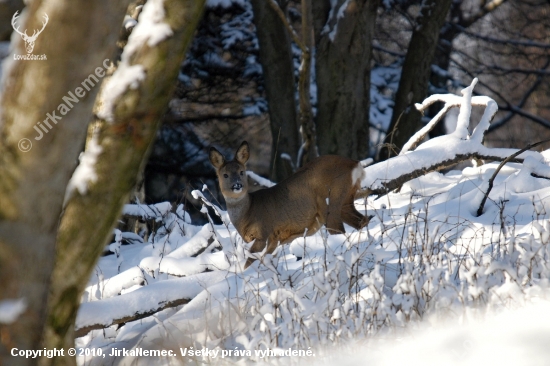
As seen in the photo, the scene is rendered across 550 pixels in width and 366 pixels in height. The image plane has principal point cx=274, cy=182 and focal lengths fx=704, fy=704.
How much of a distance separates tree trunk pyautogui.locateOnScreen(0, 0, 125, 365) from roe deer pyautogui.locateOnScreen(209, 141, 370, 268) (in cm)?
384

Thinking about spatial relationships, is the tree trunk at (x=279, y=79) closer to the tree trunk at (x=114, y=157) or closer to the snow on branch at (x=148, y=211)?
the snow on branch at (x=148, y=211)

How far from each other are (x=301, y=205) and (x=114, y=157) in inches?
157

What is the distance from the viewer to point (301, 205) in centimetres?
700

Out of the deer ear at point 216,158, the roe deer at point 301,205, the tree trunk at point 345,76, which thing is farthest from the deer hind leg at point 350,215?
the tree trunk at point 345,76

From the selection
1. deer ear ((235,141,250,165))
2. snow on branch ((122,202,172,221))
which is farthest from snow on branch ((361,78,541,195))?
snow on branch ((122,202,172,221))

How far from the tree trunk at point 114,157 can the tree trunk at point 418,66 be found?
7.90 metres

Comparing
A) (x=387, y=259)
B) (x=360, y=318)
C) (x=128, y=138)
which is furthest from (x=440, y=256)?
(x=128, y=138)

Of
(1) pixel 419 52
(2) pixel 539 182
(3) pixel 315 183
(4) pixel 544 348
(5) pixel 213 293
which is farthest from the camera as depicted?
(1) pixel 419 52

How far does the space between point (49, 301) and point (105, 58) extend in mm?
1113

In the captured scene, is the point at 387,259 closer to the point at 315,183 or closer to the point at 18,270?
the point at 315,183

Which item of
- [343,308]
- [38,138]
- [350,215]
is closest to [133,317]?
[343,308]

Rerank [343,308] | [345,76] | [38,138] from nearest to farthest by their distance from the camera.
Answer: [38,138], [343,308], [345,76]

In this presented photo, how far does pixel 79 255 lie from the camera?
3201mm

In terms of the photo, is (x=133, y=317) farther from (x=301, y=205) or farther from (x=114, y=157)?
(x=301, y=205)
